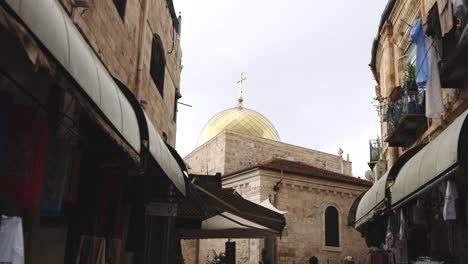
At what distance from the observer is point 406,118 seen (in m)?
11.0

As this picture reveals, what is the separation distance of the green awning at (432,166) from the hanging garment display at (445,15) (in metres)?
2.19

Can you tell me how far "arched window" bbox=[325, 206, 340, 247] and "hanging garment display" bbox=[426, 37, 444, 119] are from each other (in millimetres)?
17277

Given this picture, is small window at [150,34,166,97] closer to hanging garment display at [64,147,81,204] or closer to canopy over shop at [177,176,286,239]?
canopy over shop at [177,176,286,239]

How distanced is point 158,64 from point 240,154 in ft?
64.8

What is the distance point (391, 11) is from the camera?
1407 centimetres

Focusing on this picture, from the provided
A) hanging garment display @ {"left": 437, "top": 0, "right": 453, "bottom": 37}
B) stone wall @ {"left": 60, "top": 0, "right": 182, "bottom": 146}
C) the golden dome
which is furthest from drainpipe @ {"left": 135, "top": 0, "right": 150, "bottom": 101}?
the golden dome

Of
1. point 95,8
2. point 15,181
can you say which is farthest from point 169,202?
point 15,181

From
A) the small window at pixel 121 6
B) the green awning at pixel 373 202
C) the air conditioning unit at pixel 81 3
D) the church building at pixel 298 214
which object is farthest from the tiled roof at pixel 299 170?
the air conditioning unit at pixel 81 3

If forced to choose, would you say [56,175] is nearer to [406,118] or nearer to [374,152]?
[406,118]

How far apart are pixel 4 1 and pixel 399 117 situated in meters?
10.5

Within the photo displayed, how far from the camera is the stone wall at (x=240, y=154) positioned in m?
31.6

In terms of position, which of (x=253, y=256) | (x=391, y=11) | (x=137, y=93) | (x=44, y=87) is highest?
(x=391, y=11)

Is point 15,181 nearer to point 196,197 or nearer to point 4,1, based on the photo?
point 4,1

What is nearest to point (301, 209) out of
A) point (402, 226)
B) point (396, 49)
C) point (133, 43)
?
point (396, 49)
